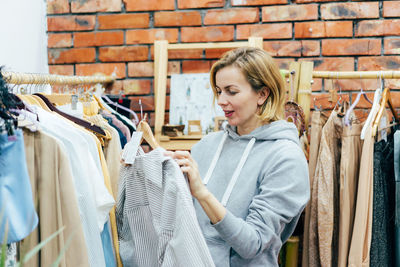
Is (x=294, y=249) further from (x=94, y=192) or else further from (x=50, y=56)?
(x=50, y=56)

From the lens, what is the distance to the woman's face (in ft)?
4.79

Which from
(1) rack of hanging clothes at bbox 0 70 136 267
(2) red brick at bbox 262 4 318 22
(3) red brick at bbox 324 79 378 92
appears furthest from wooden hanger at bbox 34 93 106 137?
(3) red brick at bbox 324 79 378 92

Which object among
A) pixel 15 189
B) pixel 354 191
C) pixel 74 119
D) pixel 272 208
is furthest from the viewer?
pixel 354 191

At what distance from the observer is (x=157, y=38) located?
2480 millimetres

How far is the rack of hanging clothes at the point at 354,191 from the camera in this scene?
5.78 feet

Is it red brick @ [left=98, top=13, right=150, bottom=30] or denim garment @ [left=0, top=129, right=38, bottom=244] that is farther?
red brick @ [left=98, top=13, right=150, bottom=30]

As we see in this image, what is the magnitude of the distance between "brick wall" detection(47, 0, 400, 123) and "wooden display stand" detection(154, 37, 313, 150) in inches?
4.9

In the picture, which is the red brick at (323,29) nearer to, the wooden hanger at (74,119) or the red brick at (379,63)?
the red brick at (379,63)

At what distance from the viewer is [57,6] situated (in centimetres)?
253

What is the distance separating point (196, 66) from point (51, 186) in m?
1.41

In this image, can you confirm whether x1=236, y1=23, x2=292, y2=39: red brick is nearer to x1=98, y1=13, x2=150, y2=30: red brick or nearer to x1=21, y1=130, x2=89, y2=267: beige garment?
x1=98, y1=13, x2=150, y2=30: red brick

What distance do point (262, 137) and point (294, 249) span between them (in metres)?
0.78

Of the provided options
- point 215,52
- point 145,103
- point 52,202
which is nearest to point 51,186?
point 52,202

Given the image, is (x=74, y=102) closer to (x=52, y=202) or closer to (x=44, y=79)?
(x=44, y=79)
